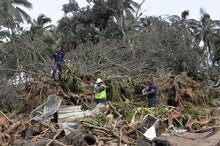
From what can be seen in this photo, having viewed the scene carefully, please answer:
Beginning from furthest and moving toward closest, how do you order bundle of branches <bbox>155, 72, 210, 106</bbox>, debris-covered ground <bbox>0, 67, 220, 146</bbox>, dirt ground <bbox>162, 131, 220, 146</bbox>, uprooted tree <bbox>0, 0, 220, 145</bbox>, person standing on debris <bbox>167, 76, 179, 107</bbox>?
bundle of branches <bbox>155, 72, 210, 106</bbox> → uprooted tree <bbox>0, 0, 220, 145</bbox> → person standing on debris <bbox>167, 76, 179, 107</bbox> → debris-covered ground <bbox>0, 67, 220, 146</bbox> → dirt ground <bbox>162, 131, 220, 146</bbox>

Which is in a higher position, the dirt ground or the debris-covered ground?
the debris-covered ground

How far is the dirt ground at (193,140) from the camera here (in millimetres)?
7039

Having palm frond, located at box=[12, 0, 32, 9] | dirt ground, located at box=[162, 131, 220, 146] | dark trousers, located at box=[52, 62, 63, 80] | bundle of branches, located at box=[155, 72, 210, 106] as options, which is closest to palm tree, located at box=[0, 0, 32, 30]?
palm frond, located at box=[12, 0, 32, 9]

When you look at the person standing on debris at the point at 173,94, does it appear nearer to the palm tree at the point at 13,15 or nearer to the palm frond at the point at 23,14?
the palm tree at the point at 13,15

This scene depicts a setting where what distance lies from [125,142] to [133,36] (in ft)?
34.5

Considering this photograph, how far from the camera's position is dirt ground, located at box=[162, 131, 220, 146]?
7039mm

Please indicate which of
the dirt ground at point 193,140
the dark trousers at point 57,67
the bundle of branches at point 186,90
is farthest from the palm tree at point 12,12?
Result: the dirt ground at point 193,140

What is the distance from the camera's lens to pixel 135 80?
14.1 metres

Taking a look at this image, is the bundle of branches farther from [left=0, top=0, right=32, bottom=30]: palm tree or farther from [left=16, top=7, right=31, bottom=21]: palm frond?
[left=16, top=7, right=31, bottom=21]: palm frond

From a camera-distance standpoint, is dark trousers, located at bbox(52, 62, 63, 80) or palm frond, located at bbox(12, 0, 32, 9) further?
palm frond, located at bbox(12, 0, 32, 9)

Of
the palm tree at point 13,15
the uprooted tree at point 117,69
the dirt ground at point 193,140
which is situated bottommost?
the dirt ground at point 193,140

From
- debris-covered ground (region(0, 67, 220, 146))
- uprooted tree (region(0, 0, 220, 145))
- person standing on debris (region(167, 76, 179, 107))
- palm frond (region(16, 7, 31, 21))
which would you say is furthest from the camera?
palm frond (region(16, 7, 31, 21))

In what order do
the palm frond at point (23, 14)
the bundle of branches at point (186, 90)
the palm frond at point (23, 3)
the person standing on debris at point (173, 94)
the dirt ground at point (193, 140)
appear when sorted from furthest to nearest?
the palm frond at point (23, 14), the palm frond at point (23, 3), the bundle of branches at point (186, 90), the person standing on debris at point (173, 94), the dirt ground at point (193, 140)

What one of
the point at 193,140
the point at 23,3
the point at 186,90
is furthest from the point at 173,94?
the point at 23,3
